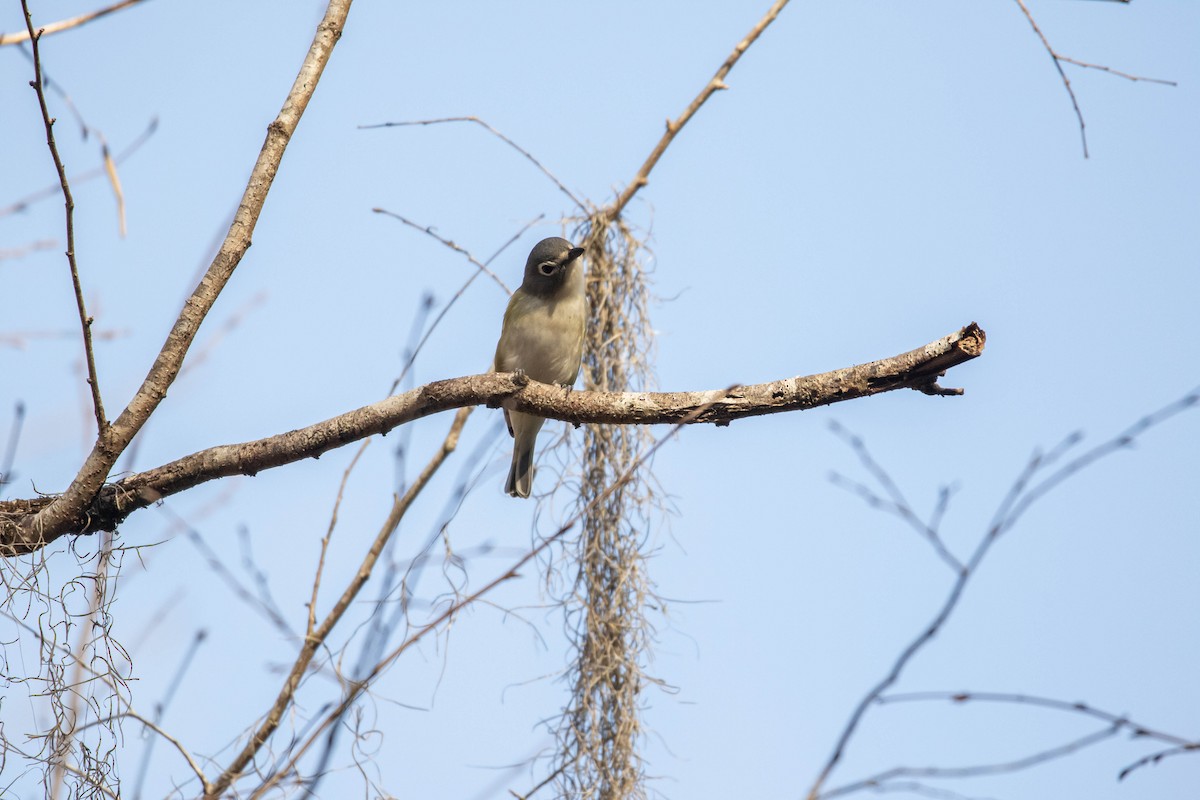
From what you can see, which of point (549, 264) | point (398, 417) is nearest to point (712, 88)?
point (549, 264)

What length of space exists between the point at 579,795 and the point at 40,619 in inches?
71.4

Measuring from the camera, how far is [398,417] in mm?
2967

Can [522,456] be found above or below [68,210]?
above

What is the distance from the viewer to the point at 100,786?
2451 mm

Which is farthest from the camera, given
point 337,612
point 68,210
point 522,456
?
point 522,456

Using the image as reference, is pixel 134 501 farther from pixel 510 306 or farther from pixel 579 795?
pixel 510 306

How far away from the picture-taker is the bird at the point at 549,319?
4.59 m

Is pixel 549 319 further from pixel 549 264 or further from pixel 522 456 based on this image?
pixel 522 456

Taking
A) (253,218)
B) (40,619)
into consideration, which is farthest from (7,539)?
(253,218)

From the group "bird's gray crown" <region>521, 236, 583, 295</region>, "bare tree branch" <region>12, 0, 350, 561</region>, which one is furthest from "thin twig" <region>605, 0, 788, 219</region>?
"bare tree branch" <region>12, 0, 350, 561</region>

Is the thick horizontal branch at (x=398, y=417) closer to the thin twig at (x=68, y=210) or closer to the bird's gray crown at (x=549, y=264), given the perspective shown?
the thin twig at (x=68, y=210)

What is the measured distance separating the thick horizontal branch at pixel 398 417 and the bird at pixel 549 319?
4.66ft

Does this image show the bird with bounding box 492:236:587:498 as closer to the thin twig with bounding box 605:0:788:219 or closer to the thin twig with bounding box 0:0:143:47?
the thin twig with bounding box 605:0:788:219

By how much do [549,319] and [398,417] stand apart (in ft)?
5.58
